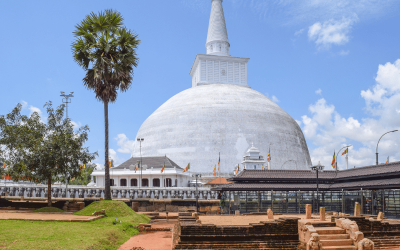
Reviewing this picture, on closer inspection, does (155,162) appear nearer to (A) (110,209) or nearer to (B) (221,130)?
(B) (221,130)

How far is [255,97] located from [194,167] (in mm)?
20181

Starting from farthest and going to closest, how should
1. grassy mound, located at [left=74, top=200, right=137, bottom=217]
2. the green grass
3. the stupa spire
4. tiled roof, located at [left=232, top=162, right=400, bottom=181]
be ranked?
the stupa spire, tiled roof, located at [left=232, top=162, right=400, bottom=181], grassy mound, located at [left=74, top=200, right=137, bottom=217], the green grass

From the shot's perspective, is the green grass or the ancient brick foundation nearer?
the green grass

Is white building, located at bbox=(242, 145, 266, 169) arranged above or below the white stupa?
below

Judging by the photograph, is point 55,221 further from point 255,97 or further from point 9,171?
point 255,97

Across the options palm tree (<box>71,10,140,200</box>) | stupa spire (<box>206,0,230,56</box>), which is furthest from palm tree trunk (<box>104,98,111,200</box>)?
stupa spire (<box>206,0,230,56</box>)

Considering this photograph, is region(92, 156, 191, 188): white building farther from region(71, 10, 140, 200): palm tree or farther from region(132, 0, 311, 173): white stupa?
region(71, 10, 140, 200): palm tree

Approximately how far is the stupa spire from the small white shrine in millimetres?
27249

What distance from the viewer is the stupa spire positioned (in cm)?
7794

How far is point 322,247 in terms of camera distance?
1562 cm

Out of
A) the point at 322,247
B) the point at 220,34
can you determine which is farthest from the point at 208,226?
the point at 220,34

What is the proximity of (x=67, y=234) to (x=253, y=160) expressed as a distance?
43090 millimetres

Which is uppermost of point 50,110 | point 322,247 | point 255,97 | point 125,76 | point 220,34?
point 220,34

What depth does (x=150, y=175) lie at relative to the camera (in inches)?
2181
